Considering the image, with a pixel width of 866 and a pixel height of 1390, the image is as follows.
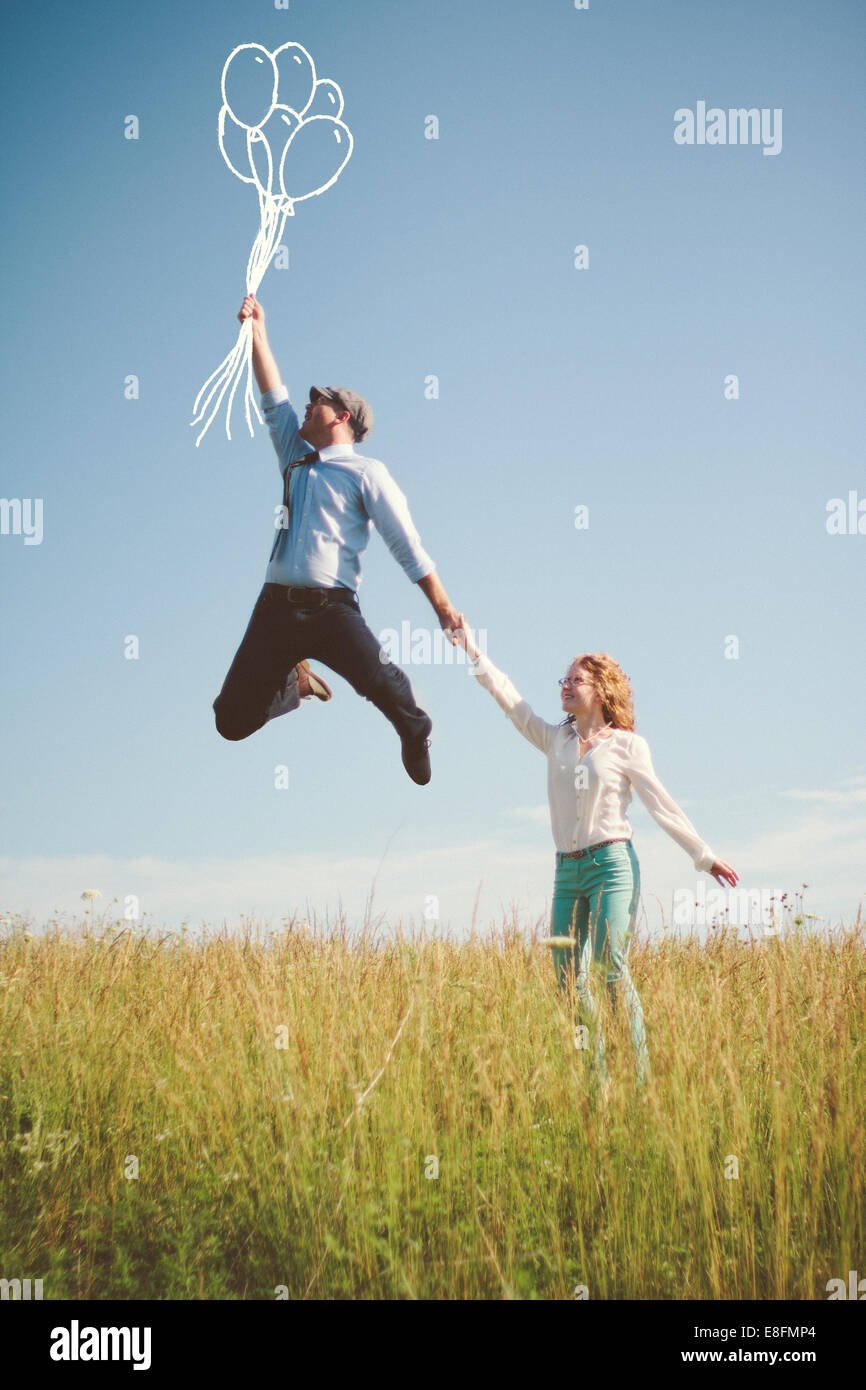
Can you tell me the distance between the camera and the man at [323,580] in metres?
4.74

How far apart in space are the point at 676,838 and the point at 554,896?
77 centimetres

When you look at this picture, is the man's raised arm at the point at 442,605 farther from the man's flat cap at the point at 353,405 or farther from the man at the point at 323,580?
the man's flat cap at the point at 353,405

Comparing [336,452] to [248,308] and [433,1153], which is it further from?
[433,1153]

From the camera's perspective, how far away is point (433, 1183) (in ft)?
12.3

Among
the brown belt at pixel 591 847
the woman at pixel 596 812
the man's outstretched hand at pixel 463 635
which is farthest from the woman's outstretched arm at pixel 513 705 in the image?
the brown belt at pixel 591 847

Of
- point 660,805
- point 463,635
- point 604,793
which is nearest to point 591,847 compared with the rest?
point 604,793

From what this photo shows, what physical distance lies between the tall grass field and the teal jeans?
0.17 m

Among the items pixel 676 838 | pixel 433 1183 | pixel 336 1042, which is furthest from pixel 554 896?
pixel 433 1183

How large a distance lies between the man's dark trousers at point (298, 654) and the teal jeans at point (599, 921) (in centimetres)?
136

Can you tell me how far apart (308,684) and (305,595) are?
835mm

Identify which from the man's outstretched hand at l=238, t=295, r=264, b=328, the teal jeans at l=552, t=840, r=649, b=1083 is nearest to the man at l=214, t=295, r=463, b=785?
the man's outstretched hand at l=238, t=295, r=264, b=328

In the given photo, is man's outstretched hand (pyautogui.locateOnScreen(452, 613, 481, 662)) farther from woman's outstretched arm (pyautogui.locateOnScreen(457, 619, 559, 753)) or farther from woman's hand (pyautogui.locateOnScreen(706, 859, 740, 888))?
woman's hand (pyautogui.locateOnScreen(706, 859, 740, 888))

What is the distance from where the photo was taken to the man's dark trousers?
4.73m

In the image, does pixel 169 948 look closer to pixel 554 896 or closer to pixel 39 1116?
pixel 39 1116
